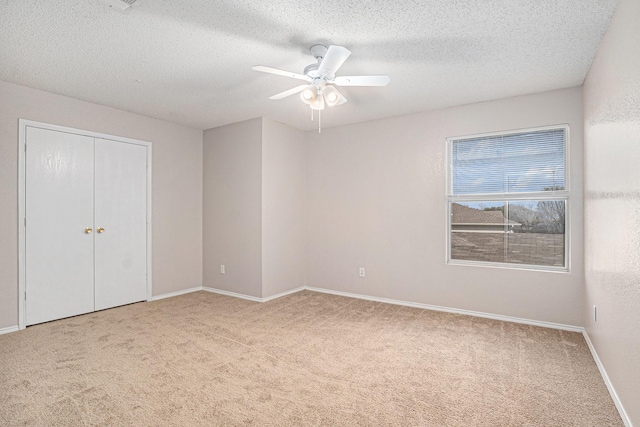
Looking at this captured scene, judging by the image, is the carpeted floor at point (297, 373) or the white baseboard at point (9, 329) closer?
the carpeted floor at point (297, 373)

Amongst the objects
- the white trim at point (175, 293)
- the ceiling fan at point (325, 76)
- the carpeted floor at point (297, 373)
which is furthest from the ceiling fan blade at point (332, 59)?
the white trim at point (175, 293)

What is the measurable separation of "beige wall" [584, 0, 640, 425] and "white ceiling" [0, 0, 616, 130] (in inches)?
13.1

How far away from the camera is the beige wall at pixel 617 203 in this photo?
1825mm

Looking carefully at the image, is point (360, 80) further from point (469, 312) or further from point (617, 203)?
point (469, 312)

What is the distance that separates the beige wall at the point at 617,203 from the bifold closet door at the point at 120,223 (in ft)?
16.2

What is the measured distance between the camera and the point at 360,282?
486 cm

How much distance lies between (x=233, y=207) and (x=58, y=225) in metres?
2.06

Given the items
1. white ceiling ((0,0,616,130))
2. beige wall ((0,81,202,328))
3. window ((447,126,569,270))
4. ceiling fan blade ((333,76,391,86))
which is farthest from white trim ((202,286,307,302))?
ceiling fan blade ((333,76,391,86))

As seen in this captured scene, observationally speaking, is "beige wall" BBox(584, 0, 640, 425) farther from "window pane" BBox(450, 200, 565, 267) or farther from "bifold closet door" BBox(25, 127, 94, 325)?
"bifold closet door" BBox(25, 127, 94, 325)

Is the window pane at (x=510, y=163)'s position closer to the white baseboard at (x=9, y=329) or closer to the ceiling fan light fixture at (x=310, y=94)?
the ceiling fan light fixture at (x=310, y=94)

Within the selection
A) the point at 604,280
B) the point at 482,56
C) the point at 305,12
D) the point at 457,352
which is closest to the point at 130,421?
the point at 457,352

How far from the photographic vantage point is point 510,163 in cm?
385

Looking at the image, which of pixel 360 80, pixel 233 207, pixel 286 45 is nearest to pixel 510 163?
pixel 360 80

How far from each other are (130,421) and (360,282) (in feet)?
11.0
